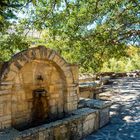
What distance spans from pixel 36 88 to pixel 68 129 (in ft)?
4.45

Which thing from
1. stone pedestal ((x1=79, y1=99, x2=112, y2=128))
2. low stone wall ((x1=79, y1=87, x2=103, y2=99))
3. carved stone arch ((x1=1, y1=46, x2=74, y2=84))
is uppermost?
carved stone arch ((x1=1, y1=46, x2=74, y2=84))

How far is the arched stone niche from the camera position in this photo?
211 inches

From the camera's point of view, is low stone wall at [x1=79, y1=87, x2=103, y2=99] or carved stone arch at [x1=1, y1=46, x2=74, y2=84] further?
low stone wall at [x1=79, y1=87, x2=103, y2=99]

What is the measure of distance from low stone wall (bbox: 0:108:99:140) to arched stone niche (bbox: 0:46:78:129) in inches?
20.7

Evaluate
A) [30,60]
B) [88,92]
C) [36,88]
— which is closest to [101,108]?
[36,88]

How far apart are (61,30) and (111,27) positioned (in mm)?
2270

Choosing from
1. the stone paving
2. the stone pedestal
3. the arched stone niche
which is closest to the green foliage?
the arched stone niche

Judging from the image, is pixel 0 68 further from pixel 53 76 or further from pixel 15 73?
pixel 53 76

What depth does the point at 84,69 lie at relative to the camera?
1080cm

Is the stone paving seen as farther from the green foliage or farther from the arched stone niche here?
the green foliage

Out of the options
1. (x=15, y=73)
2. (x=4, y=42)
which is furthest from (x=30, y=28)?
(x=15, y=73)

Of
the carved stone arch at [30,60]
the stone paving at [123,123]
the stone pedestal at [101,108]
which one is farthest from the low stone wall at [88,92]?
the carved stone arch at [30,60]

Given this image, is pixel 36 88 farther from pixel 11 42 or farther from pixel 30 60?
pixel 11 42

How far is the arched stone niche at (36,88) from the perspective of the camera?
17.6 ft
